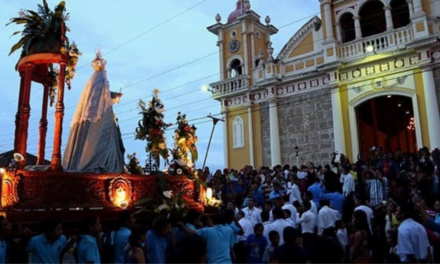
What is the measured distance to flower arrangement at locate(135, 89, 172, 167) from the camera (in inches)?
375

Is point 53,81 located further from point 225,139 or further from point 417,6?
point 417,6

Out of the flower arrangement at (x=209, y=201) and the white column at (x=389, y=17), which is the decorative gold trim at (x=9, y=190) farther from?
the white column at (x=389, y=17)

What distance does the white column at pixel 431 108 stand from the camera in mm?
16031

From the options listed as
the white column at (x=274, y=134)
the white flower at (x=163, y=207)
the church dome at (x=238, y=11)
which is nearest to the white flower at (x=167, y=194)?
the white flower at (x=163, y=207)

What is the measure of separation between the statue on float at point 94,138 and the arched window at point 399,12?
49.5 ft

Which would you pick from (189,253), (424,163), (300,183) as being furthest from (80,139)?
(424,163)

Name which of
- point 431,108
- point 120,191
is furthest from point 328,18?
point 120,191

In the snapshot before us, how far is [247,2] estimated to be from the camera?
77.2ft

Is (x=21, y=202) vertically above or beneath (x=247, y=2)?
beneath

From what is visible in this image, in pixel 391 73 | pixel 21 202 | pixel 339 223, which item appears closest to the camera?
pixel 21 202

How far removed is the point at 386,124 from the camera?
920 inches

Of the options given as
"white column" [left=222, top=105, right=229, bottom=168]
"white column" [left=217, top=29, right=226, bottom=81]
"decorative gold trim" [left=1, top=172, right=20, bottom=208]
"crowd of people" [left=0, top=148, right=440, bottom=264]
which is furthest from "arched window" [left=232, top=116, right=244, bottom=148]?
"decorative gold trim" [left=1, top=172, right=20, bottom=208]

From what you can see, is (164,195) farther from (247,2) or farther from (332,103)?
(247,2)

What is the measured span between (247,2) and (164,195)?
17.7m
